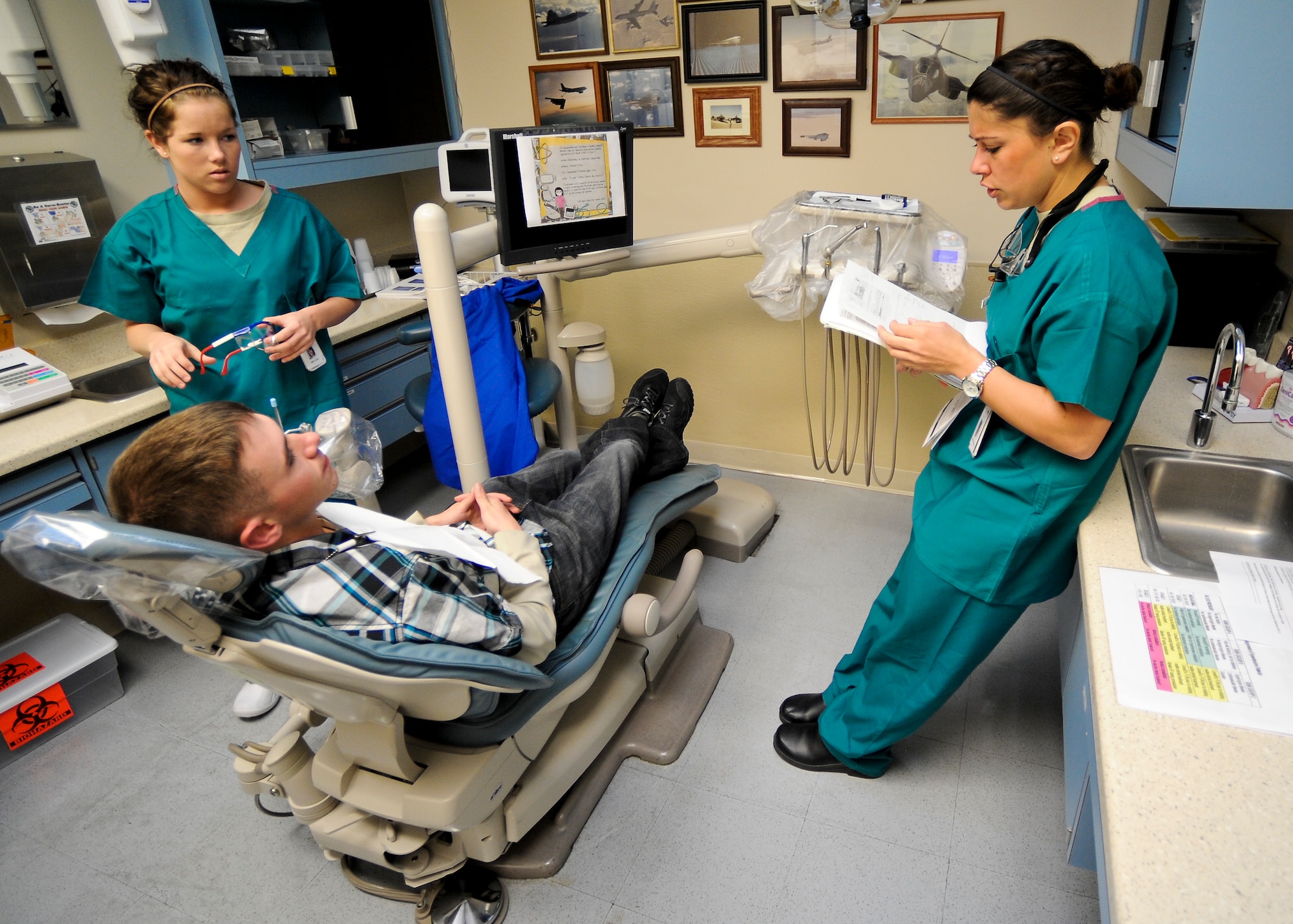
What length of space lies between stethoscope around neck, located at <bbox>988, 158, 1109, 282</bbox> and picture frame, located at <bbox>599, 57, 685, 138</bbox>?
5.35ft

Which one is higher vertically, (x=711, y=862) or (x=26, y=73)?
(x=26, y=73)

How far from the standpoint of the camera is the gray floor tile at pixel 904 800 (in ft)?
5.28

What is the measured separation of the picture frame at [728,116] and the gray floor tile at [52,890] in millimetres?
2684

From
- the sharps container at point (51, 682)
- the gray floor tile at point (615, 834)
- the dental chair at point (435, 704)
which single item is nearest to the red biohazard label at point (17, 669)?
the sharps container at point (51, 682)

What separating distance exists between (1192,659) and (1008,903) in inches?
29.5

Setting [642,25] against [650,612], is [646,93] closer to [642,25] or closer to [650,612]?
[642,25]

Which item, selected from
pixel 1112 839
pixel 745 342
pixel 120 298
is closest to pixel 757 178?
pixel 745 342

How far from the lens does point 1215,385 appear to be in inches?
59.2

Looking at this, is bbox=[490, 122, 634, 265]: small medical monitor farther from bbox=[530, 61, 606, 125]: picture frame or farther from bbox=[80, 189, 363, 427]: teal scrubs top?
bbox=[530, 61, 606, 125]: picture frame

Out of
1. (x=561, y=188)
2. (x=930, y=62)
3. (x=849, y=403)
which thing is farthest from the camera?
(x=849, y=403)

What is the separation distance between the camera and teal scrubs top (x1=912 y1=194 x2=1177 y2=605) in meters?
1.11

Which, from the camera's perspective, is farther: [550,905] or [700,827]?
[700,827]

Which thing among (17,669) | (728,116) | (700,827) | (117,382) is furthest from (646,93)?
(17,669)

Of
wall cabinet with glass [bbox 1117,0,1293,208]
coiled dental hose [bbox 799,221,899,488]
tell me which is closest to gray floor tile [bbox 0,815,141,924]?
coiled dental hose [bbox 799,221,899,488]
